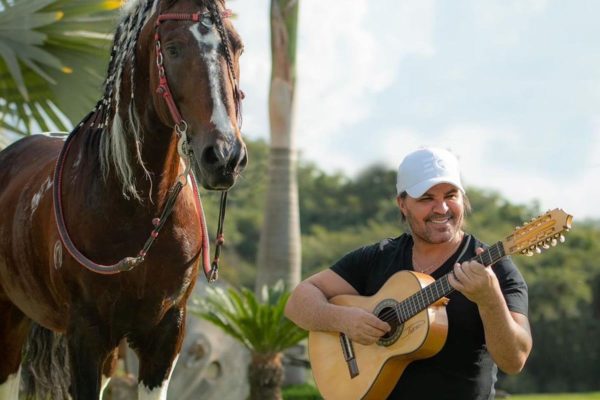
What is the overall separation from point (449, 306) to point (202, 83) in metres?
1.24

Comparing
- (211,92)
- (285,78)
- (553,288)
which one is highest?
(553,288)

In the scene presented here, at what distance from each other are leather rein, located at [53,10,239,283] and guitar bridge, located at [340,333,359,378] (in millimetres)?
595

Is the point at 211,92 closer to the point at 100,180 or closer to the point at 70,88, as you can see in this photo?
the point at 100,180

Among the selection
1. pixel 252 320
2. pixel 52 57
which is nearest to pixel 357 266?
pixel 52 57

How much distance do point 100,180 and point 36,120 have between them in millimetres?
4943

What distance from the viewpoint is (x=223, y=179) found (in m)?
3.53

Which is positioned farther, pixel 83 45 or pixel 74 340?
pixel 83 45

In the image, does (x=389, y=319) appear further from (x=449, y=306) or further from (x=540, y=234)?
(x=540, y=234)

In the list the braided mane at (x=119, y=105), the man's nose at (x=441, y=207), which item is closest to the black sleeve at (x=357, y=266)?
the man's nose at (x=441, y=207)

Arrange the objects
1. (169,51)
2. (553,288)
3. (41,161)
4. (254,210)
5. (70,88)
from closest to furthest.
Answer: (169,51) → (41,161) → (70,88) → (553,288) → (254,210)

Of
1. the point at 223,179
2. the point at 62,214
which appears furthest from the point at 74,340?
the point at 223,179

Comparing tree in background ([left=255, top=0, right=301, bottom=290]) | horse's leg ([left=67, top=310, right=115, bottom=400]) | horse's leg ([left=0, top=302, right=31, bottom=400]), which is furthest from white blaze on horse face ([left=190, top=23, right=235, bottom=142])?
tree in background ([left=255, top=0, right=301, bottom=290])

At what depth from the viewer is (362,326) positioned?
405 centimetres

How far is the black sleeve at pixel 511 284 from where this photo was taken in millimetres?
3768
